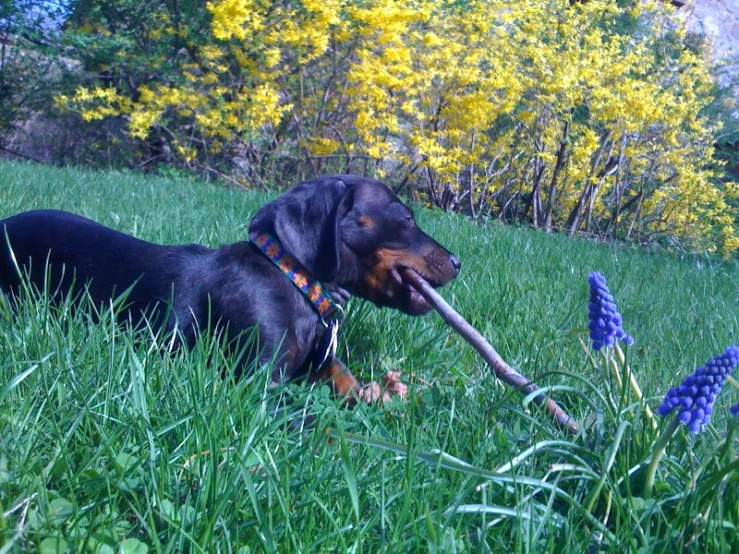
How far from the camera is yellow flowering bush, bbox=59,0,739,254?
10469 millimetres

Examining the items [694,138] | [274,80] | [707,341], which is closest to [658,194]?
[694,138]

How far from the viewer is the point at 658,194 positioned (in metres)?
11.7

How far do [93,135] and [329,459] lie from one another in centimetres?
1438

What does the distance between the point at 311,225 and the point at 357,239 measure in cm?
22

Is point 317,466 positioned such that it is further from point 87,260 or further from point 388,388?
point 87,260

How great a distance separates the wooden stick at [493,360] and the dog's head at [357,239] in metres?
0.10

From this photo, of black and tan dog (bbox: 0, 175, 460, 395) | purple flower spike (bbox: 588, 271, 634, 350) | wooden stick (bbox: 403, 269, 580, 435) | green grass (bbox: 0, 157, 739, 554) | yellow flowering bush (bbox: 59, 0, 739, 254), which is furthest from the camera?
yellow flowering bush (bbox: 59, 0, 739, 254)

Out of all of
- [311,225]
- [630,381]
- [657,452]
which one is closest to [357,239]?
[311,225]

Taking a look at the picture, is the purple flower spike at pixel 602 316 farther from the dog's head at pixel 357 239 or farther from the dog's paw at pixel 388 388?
the dog's head at pixel 357 239

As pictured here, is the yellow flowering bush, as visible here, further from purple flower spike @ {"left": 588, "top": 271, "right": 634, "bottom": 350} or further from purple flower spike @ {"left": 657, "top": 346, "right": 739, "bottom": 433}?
purple flower spike @ {"left": 657, "top": 346, "right": 739, "bottom": 433}

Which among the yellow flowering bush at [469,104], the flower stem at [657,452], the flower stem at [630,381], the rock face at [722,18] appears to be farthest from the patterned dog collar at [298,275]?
the rock face at [722,18]

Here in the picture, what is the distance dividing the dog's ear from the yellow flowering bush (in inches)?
297

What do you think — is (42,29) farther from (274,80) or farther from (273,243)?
(273,243)

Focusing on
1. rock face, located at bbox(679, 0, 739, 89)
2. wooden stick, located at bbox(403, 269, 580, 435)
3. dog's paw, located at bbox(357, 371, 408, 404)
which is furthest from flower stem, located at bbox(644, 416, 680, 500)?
rock face, located at bbox(679, 0, 739, 89)
